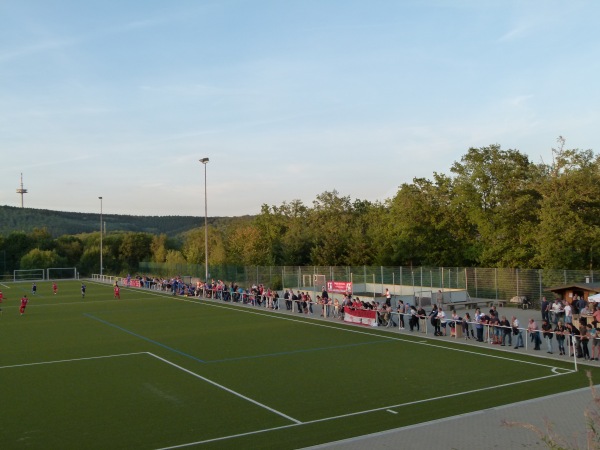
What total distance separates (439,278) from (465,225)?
16059mm

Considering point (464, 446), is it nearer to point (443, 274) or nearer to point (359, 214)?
point (443, 274)

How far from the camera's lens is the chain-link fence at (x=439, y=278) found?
3503cm

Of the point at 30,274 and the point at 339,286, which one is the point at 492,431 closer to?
the point at 339,286

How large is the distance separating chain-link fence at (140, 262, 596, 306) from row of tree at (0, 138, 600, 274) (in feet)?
20.2

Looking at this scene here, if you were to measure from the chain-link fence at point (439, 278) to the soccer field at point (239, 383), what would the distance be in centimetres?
1492

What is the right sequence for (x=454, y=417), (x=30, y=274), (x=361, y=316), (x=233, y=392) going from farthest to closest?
1. (x=30, y=274)
2. (x=361, y=316)
3. (x=233, y=392)
4. (x=454, y=417)

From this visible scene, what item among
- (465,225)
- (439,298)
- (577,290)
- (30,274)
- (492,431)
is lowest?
(492,431)

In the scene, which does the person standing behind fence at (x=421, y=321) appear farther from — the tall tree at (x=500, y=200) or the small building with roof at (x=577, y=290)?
the tall tree at (x=500, y=200)

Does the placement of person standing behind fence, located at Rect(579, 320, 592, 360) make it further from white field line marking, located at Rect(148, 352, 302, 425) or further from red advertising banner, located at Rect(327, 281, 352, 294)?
red advertising banner, located at Rect(327, 281, 352, 294)

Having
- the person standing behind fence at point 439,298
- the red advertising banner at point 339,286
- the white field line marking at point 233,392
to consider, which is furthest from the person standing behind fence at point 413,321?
the red advertising banner at point 339,286

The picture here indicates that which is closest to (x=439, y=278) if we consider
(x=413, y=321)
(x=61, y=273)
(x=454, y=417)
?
(x=413, y=321)

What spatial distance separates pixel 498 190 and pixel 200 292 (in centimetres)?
2794

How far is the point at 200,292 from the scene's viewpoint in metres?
47.6

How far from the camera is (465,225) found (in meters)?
56.1
